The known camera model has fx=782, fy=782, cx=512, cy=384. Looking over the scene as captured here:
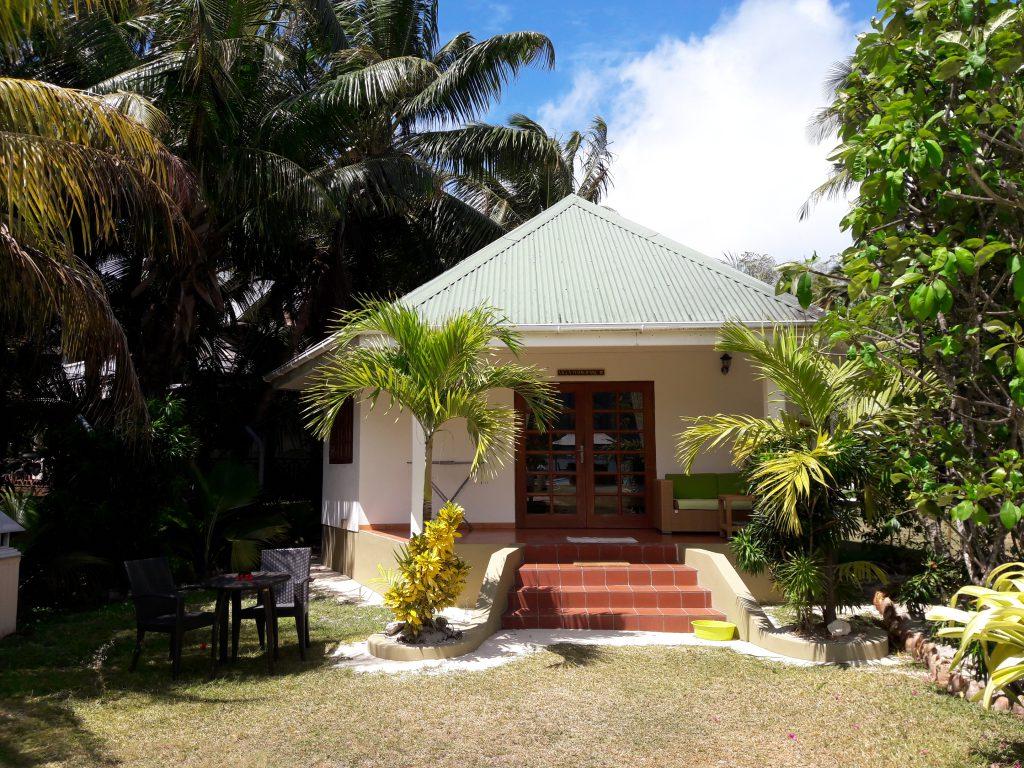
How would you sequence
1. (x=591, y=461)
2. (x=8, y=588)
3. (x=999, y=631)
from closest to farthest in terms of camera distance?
(x=999, y=631), (x=8, y=588), (x=591, y=461)

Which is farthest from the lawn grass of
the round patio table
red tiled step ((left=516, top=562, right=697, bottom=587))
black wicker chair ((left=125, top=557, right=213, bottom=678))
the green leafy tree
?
red tiled step ((left=516, top=562, right=697, bottom=587))

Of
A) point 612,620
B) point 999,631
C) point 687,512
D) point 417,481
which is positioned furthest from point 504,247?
point 999,631

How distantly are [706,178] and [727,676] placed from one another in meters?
29.5

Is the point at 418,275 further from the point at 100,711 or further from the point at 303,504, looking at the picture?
the point at 100,711

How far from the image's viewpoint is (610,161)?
25969 millimetres

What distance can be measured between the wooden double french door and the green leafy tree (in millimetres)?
6248

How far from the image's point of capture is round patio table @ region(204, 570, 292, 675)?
6508 millimetres

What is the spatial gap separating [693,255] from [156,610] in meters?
8.47

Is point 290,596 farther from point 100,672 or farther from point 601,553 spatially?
point 601,553

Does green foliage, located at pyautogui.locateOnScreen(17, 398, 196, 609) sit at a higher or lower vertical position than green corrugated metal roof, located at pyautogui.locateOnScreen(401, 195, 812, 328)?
lower

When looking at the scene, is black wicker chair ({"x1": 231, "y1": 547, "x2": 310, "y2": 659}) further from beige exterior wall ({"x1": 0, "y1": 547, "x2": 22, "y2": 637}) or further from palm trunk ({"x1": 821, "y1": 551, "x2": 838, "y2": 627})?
palm trunk ({"x1": 821, "y1": 551, "x2": 838, "y2": 627})

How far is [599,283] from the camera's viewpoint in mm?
10641

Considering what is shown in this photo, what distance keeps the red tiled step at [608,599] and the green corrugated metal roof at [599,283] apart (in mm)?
3021

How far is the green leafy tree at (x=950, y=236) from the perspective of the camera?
420 cm
